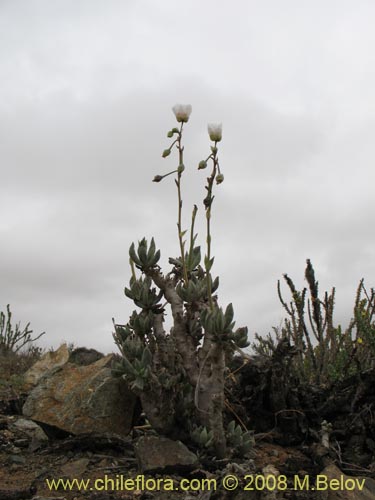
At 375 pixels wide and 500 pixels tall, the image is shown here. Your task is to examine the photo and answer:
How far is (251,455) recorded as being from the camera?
12.7 feet

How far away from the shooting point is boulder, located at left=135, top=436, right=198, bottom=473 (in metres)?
3.42

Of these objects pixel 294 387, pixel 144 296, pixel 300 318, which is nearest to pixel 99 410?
pixel 144 296

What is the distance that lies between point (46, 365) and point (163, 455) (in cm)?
381

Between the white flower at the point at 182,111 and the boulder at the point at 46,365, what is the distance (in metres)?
3.89

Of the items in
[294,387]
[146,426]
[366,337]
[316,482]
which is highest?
[366,337]

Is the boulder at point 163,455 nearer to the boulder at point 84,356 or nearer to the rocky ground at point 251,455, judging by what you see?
the rocky ground at point 251,455

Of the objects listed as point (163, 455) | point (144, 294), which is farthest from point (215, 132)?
point (163, 455)

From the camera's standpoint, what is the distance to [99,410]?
4.11 metres

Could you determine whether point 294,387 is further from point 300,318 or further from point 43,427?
Answer: point 43,427

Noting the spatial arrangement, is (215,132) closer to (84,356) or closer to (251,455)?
(251,455)

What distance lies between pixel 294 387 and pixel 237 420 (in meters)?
0.53

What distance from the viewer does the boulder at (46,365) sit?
6.52m

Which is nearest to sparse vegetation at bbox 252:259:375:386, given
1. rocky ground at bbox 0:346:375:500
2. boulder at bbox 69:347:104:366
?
rocky ground at bbox 0:346:375:500

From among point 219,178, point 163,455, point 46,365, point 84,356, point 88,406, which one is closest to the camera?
point 163,455
